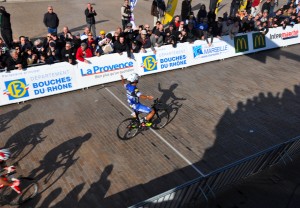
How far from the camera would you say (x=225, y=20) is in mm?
17422

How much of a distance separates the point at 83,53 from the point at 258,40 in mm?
10930

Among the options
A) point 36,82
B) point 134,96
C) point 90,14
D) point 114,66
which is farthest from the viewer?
point 90,14

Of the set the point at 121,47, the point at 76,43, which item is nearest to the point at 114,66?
the point at 121,47

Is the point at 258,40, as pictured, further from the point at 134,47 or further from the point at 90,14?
the point at 90,14

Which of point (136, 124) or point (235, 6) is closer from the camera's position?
point (136, 124)

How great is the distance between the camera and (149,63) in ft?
48.7

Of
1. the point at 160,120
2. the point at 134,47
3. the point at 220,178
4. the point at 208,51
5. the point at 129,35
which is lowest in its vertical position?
the point at 220,178

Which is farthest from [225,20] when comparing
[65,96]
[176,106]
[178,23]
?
[65,96]

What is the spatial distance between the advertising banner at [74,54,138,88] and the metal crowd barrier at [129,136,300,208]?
7.92 meters

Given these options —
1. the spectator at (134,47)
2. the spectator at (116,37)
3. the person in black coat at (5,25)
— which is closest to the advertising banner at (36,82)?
the spectator at (116,37)

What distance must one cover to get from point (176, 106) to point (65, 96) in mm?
4894

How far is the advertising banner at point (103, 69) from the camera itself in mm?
13334

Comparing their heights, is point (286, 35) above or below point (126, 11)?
below

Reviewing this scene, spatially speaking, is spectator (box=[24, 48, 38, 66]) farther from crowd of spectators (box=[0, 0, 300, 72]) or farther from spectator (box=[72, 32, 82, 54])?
spectator (box=[72, 32, 82, 54])
